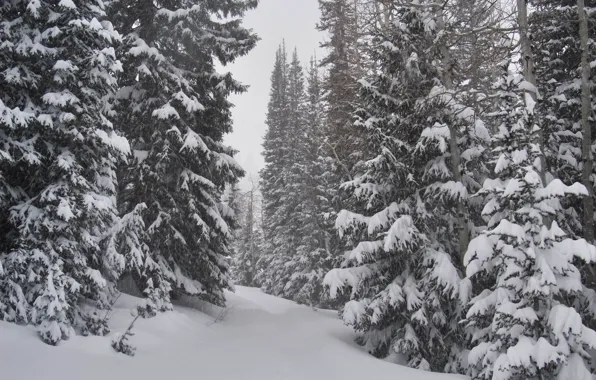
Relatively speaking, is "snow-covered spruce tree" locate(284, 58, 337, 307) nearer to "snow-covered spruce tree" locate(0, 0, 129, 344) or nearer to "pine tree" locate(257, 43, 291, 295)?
"pine tree" locate(257, 43, 291, 295)

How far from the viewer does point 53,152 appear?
8133 millimetres

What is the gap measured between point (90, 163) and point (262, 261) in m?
29.9

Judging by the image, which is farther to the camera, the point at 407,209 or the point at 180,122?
the point at 180,122

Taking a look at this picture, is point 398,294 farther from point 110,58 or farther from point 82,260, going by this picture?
point 110,58

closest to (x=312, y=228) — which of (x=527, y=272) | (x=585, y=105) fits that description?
(x=585, y=105)

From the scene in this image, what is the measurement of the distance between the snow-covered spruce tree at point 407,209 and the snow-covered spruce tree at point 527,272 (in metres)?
2.45

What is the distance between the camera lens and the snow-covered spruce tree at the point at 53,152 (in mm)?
7344

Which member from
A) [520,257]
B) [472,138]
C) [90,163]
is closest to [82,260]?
[90,163]

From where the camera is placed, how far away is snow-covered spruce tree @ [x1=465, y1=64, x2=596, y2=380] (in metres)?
6.48

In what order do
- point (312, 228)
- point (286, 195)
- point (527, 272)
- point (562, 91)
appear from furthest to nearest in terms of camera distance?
point (286, 195) → point (312, 228) → point (562, 91) → point (527, 272)

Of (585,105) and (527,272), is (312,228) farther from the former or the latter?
(527,272)

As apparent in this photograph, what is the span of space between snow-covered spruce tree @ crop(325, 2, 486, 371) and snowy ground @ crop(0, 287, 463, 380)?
1.32 meters

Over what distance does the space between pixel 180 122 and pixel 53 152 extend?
4.81 m

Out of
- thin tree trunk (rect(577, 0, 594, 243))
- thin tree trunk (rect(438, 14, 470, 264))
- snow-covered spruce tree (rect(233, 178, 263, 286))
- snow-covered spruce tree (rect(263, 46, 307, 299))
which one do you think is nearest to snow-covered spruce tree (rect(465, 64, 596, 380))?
thin tree trunk (rect(577, 0, 594, 243))
